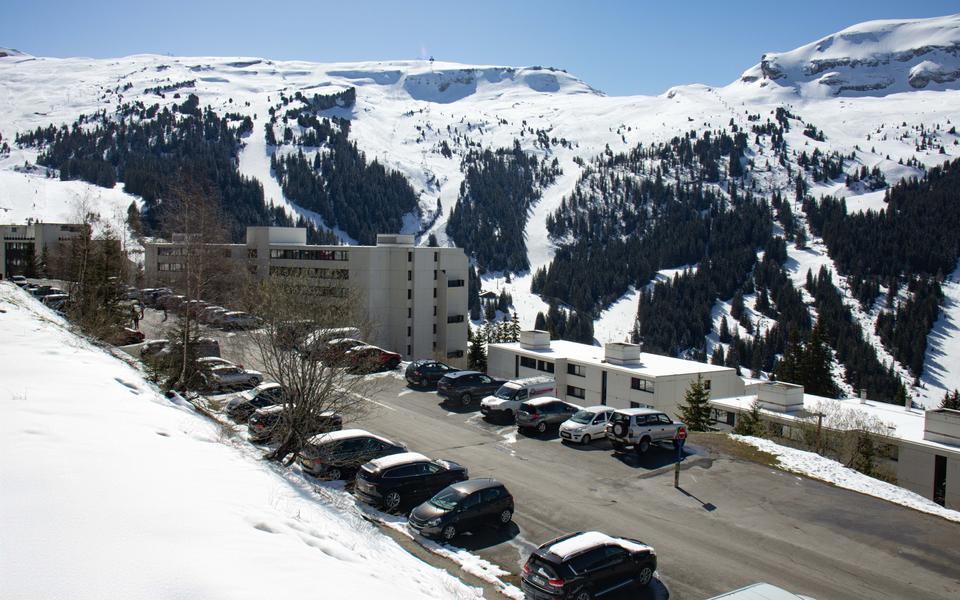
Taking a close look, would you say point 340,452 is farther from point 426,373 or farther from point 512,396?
point 426,373

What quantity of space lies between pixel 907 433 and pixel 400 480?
2538 cm

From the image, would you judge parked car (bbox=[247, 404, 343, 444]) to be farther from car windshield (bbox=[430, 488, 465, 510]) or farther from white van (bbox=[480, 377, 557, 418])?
white van (bbox=[480, 377, 557, 418])

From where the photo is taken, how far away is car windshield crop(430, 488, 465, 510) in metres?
17.1

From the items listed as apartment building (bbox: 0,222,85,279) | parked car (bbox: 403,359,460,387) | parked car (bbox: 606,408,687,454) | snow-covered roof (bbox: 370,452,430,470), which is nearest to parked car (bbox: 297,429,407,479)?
Answer: snow-covered roof (bbox: 370,452,430,470)

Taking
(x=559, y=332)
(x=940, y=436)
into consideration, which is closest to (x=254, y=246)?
(x=940, y=436)

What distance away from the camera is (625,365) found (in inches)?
1576

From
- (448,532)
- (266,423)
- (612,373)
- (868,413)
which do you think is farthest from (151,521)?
(868,413)

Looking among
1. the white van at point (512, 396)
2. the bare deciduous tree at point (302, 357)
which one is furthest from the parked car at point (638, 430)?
the bare deciduous tree at point (302, 357)

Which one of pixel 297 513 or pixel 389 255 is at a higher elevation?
pixel 389 255

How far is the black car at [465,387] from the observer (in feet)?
109

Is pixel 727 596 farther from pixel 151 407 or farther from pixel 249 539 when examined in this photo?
pixel 151 407

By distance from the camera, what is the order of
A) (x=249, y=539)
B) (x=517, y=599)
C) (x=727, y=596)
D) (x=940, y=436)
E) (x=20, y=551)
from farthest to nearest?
(x=940, y=436) → (x=517, y=599) → (x=727, y=596) → (x=249, y=539) → (x=20, y=551)

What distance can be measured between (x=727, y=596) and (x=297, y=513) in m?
7.21

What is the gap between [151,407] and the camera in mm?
14664
